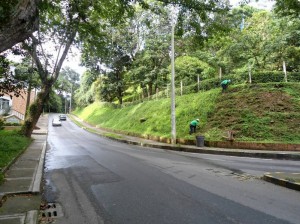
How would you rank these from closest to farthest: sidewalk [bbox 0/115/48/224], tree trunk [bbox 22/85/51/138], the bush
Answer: sidewalk [bbox 0/115/48/224], the bush, tree trunk [bbox 22/85/51/138]

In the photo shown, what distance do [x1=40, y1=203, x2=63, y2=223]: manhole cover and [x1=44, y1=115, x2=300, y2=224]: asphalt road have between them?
0.38 feet

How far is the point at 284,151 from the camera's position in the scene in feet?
52.5

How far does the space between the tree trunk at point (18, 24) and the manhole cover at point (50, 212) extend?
137 inches

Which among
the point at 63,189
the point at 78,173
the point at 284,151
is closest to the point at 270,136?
the point at 284,151

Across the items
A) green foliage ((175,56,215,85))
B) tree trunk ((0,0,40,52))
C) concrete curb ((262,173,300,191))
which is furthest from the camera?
green foliage ((175,56,215,85))

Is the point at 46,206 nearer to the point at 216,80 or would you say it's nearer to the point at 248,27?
the point at 216,80

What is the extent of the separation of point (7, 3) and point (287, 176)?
29.9 ft

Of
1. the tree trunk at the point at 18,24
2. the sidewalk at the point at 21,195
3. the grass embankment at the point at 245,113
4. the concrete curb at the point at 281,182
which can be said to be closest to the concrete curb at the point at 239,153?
the grass embankment at the point at 245,113

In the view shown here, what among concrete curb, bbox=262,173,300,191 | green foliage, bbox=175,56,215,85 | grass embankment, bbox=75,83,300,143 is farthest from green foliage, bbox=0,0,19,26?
green foliage, bbox=175,56,215,85

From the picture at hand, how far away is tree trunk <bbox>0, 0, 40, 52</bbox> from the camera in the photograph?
5.95 m

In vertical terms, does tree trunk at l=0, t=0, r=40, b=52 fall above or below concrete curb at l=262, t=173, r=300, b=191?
above

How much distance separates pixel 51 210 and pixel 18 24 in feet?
13.0

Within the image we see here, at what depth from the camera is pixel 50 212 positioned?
6.20 m

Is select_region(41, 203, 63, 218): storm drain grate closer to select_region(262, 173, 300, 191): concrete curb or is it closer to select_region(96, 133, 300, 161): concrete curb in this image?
select_region(262, 173, 300, 191): concrete curb
